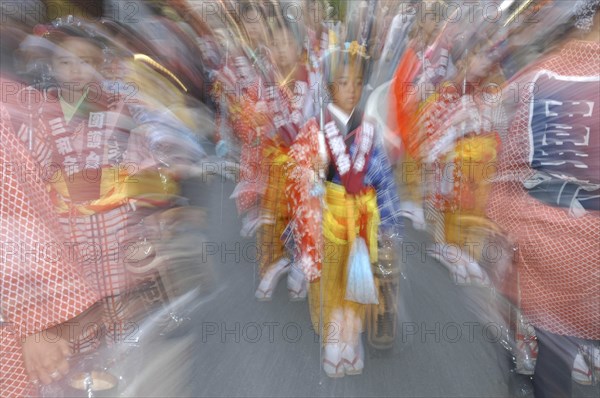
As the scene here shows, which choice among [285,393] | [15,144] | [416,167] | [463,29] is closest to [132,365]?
[285,393]

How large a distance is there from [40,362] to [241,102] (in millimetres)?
3683

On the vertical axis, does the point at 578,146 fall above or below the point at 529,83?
below

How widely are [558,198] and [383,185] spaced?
1.10 m

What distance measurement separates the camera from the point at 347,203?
2.86m

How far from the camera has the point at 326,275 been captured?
2.96 m

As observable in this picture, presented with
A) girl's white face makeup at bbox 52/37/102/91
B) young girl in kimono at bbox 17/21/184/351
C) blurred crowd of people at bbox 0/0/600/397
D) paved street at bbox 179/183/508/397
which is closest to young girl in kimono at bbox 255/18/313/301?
blurred crowd of people at bbox 0/0/600/397

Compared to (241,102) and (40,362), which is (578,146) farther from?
(241,102)

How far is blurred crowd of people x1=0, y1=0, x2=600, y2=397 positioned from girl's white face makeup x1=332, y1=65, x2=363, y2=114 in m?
0.01

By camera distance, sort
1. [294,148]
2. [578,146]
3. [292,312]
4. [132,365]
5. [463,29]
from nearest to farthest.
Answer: [578,146] < [132,365] < [294,148] < [292,312] < [463,29]

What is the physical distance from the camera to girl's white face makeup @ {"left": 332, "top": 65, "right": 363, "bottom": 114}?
2828 mm

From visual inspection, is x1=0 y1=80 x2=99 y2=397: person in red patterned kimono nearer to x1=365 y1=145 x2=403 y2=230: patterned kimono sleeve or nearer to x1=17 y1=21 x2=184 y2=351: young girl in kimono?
x1=17 y1=21 x2=184 y2=351: young girl in kimono

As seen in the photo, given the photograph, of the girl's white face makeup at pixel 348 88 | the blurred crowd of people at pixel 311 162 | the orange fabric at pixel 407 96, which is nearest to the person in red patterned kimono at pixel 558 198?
the blurred crowd of people at pixel 311 162

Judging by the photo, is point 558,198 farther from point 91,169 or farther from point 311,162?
point 91,169

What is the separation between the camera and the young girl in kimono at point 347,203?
283cm
